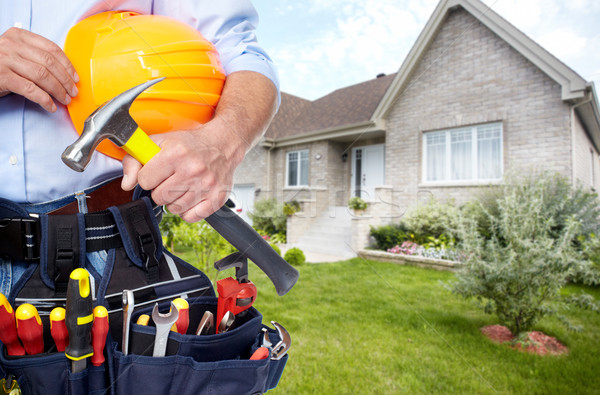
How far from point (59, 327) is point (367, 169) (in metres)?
0.58

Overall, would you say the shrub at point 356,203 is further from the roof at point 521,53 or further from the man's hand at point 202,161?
the roof at point 521,53

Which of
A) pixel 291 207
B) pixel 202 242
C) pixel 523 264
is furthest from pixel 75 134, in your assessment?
pixel 523 264

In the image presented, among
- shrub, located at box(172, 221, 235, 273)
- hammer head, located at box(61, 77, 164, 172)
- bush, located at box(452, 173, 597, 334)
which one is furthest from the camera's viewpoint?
bush, located at box(452, 173, 597, 334)

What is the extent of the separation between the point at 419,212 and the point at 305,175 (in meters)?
0.42

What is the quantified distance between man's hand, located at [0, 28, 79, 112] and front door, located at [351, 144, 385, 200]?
1.22 ft

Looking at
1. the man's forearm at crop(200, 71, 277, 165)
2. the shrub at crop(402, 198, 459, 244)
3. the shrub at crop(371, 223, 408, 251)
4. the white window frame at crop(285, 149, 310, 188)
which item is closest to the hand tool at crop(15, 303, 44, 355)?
the man's forearm at crop(200, 71, 277, 165)

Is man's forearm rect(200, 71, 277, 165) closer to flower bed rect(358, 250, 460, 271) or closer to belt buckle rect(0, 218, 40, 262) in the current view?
belt buckle rect(0, 218, 40, 262)

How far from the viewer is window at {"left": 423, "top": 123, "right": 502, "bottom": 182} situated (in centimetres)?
85

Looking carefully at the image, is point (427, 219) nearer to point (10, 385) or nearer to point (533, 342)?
point (10, 385)

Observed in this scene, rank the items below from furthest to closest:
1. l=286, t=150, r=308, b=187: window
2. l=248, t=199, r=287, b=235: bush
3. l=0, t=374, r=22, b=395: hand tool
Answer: l=286, t=150, r=308, b=187: window < l=248, t=199, r=287, b=235: bush < l=0, t=374, r=22, b=395: hand tool

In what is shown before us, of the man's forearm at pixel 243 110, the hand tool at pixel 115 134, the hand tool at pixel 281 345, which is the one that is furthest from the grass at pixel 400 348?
the hand tool at pixel 115 134

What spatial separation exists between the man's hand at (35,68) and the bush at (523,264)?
1.45 m

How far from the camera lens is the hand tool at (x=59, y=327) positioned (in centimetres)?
29

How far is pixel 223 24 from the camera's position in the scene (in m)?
0.39
